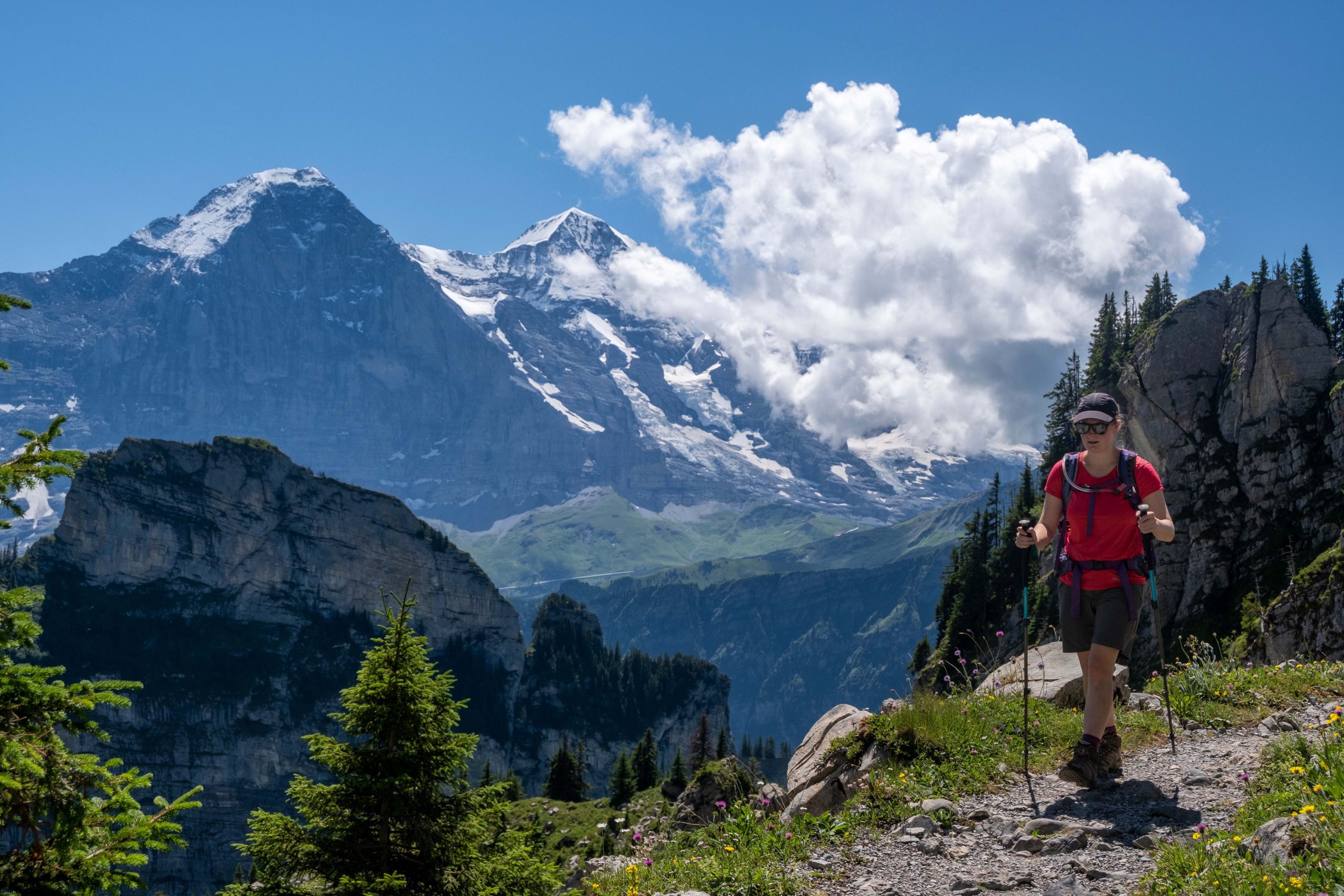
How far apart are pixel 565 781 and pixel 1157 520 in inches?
4775

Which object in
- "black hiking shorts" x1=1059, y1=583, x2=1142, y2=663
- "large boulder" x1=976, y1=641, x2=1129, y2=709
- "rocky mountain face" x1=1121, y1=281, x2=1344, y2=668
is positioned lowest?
"large boulder" x1=976, y1=641, x2=1129, y2=709

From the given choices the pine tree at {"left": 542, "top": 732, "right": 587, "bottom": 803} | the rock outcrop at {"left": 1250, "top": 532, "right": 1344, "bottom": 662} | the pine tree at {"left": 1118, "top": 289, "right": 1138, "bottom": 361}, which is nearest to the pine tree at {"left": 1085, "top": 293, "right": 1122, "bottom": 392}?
the pine tree at {"left": 1118, "top": 289, "right": 1138, "bottom": 361}

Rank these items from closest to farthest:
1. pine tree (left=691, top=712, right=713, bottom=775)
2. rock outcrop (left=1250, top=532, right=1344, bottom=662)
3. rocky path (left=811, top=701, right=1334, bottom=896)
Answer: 1. rocky path (left=811, top=701, right=1334, bottom=896)
2. rock outcrop (left=1250, top=532, right=1344, bottom=662)
3. pine tree (left=691, top=712, right=713, bottom=775)

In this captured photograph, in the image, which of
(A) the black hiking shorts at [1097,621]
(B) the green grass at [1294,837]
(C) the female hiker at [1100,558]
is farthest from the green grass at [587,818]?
(B) the green grass at [1294,837]

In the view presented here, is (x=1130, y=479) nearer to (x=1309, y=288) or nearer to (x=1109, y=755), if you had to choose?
(x=1109, y=755)

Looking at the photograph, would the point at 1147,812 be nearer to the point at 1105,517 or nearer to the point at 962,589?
the point at 1105,517

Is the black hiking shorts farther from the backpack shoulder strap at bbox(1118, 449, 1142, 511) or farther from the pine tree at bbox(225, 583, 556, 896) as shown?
the pine tree at bbox(225, 583, 556, 896)

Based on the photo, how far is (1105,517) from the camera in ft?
33.7

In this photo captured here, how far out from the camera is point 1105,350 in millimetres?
107188

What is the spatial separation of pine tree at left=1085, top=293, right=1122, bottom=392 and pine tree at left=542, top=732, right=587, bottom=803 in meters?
80.2

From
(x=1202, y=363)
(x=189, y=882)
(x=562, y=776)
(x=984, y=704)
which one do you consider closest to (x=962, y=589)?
(x=1202, y=363)

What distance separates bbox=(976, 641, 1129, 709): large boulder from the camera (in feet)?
45.0

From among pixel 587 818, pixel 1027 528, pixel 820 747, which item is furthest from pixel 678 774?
pixel 1027 528

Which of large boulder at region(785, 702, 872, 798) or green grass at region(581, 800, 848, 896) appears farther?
large boulder at region(785, 702, 872, 798)
